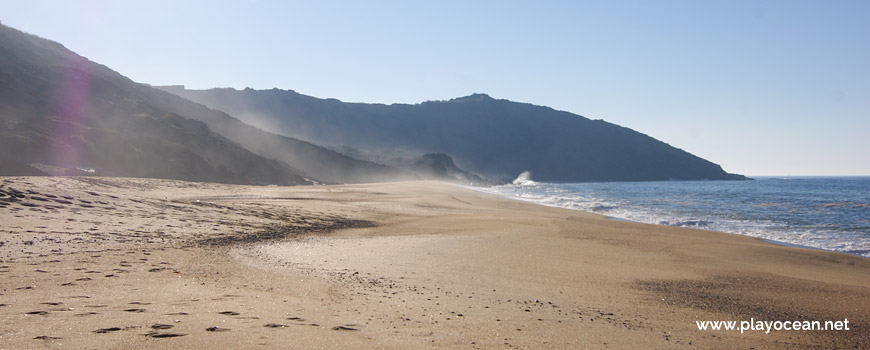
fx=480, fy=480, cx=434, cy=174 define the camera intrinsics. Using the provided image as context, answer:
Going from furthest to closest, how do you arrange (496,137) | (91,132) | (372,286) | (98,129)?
(496,137)
(98,129)
(91,132)
(372,286)

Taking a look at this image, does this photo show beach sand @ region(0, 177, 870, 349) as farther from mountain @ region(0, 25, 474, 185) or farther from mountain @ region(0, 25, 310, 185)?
mountain @ region(0, 25, 310, 185)

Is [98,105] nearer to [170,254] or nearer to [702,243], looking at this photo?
[170,254]

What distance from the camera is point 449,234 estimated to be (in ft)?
38.9

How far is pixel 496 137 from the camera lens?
182m

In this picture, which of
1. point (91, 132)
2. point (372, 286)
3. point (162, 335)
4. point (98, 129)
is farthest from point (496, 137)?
point (162, 335)

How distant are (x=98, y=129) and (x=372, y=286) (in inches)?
1427

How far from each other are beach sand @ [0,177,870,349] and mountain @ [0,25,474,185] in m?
21.2

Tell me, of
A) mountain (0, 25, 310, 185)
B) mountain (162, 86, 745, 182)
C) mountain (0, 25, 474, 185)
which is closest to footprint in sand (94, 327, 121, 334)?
mountain (0, 25, 474, 185)

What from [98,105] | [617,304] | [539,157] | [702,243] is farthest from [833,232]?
[539,157]

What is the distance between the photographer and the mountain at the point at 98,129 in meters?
29.2

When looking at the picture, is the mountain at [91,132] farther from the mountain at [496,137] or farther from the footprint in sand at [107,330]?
the mountain at [496,137]

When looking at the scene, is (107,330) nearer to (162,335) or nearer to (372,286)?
(162,335)

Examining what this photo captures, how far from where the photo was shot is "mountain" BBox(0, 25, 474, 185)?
2916 cm

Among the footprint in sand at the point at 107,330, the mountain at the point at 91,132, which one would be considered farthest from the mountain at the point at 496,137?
the footprint in sand at the point at 107,330
